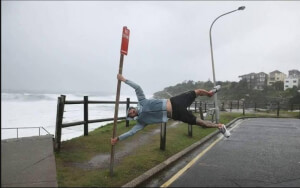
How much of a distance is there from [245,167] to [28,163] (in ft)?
15.6

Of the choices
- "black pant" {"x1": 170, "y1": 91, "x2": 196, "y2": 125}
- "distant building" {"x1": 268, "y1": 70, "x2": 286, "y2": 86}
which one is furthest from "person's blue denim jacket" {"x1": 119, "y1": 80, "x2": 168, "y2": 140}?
"distant building" {"x1": 268, "y1": 70, "x2": 286, "y2": 86}

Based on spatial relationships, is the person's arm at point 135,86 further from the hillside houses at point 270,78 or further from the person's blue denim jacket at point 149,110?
the hillside houses at point 270,78

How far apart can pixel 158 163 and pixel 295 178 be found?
286 cm

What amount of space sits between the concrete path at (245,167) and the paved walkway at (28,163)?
91.1 inches

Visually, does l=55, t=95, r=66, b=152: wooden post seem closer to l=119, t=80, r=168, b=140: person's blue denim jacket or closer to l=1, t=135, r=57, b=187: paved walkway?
l=1, t=135, r=57, b=187: paved walkway

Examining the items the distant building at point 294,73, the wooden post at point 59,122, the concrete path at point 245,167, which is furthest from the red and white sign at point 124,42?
the distant building at point 294,73

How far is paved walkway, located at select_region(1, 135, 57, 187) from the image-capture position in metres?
4.98

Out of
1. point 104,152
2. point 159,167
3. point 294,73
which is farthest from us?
point 294,73

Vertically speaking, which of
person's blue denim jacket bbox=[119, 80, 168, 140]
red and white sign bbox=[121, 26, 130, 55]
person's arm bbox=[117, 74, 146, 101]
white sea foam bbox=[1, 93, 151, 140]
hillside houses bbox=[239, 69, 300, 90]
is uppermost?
hillside houses bbox=[239, 69, 300, 90]

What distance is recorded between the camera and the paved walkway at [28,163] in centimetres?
498

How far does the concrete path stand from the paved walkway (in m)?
2.31

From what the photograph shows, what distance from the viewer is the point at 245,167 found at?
7.03 m

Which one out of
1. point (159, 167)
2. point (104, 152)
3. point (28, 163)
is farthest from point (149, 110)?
point (28, 163)

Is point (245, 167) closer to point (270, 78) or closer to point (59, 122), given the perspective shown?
point (59, 122)
